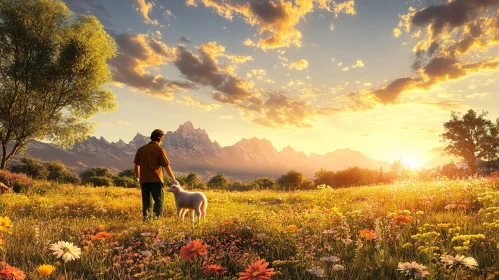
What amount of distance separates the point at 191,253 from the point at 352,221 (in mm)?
4013

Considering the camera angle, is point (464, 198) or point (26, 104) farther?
point (26, 104)

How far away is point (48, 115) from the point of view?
26.0 m

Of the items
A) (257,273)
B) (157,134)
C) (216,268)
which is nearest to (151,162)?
(157,134)

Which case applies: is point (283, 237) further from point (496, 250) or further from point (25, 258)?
point (25, 258)

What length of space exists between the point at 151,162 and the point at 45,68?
74.1 feet

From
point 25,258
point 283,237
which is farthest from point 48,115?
point 283,237

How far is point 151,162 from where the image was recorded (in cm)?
930

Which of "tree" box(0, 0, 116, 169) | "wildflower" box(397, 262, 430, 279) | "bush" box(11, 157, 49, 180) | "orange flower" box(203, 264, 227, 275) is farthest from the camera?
"bush" box(11, 157, 49, 180)

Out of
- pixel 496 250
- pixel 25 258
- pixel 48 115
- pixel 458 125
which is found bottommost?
pixel 25 258

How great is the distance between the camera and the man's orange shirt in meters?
9.28

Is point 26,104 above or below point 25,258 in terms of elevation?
above

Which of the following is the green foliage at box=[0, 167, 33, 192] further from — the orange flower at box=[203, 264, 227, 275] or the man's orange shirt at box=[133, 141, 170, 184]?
the orange flower at box=[203, 264, 227, 275]

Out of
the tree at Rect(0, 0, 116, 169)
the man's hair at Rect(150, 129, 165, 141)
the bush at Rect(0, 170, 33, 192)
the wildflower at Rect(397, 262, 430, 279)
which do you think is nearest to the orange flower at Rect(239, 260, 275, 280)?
the wildflower at Rect(397, 262, 430, 279)

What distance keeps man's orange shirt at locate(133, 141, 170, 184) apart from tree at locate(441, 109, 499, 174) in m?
58.1
